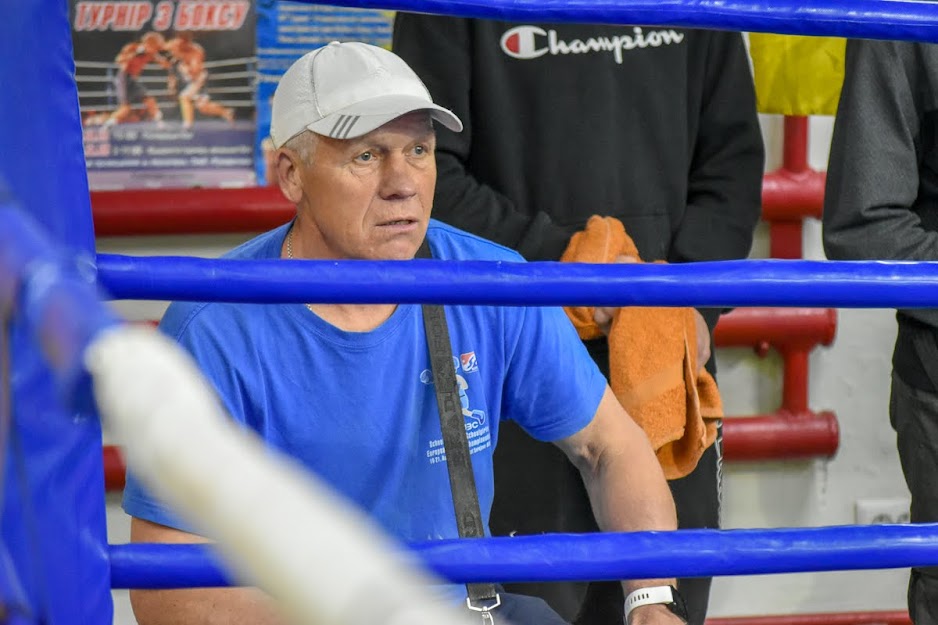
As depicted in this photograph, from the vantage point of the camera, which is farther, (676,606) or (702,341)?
(702,341)

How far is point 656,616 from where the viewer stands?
1.44 m

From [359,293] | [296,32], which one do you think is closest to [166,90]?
[296,32]

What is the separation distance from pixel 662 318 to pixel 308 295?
834 mm

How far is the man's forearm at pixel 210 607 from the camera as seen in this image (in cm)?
130

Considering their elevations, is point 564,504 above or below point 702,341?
below

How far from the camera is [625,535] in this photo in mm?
1066

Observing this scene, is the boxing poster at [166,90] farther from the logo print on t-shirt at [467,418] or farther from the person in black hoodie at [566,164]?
the logo print on t-shirt at [467,418]

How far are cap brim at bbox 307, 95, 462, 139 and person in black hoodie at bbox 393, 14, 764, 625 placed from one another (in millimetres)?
321

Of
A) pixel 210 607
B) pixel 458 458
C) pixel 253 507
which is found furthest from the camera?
pixel 458 458

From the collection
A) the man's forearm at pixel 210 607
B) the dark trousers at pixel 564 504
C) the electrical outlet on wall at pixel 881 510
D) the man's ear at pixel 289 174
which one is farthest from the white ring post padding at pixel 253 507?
the electrical outlet on wall at pixel 881 510

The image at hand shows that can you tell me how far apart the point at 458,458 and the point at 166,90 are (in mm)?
1381

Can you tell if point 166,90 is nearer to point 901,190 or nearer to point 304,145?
point 304,145

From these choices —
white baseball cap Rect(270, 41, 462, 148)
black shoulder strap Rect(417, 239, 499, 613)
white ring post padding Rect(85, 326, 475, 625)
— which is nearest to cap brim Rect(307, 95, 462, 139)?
white baseball cap Rect(270, 41, 462, 148)

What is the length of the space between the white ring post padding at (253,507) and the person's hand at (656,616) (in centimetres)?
105
